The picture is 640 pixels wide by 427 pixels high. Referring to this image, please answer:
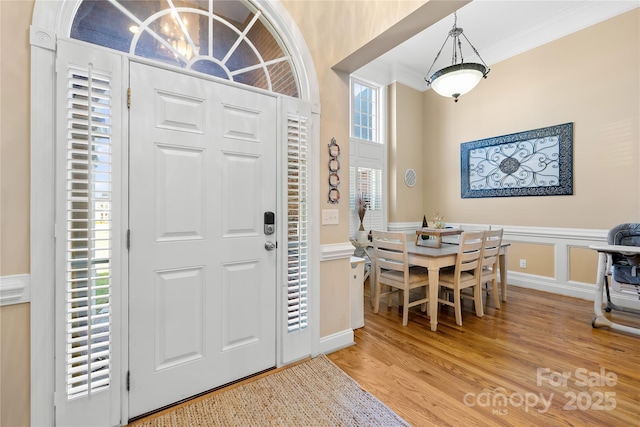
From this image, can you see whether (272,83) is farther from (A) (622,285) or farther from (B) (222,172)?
(A) (622,285)

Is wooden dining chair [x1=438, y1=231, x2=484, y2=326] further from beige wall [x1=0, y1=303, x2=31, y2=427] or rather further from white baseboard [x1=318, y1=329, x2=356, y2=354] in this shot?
beige wall [x1=0, y1=303, x2=31, y2=427]

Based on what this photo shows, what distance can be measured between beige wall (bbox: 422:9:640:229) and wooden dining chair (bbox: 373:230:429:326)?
7.26 ft

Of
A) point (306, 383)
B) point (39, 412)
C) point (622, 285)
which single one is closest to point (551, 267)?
point (622, 285)

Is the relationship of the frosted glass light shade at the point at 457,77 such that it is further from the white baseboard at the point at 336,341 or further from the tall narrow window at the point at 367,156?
the white baseboard at the point at 336,341

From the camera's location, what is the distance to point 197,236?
69.1 inches

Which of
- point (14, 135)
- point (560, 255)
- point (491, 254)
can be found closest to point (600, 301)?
point (491, 254)

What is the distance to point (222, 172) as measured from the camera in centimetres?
183

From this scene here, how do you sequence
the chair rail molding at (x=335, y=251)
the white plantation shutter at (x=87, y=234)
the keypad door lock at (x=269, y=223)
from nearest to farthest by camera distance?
1. the white plantation shutter at (x=87, y=234)
2. the keypad door lock at (x=269, y=223)
3. the chair rail molding at (x=335, y=251)

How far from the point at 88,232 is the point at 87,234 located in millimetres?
12

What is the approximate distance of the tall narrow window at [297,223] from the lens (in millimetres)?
2115

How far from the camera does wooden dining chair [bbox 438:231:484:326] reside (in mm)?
2818

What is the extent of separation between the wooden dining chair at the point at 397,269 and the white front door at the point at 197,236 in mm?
1427

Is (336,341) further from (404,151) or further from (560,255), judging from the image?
(404,151)

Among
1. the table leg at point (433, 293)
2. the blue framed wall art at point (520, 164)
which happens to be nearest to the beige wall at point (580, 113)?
the blue framed wall art at point (520, 164)
